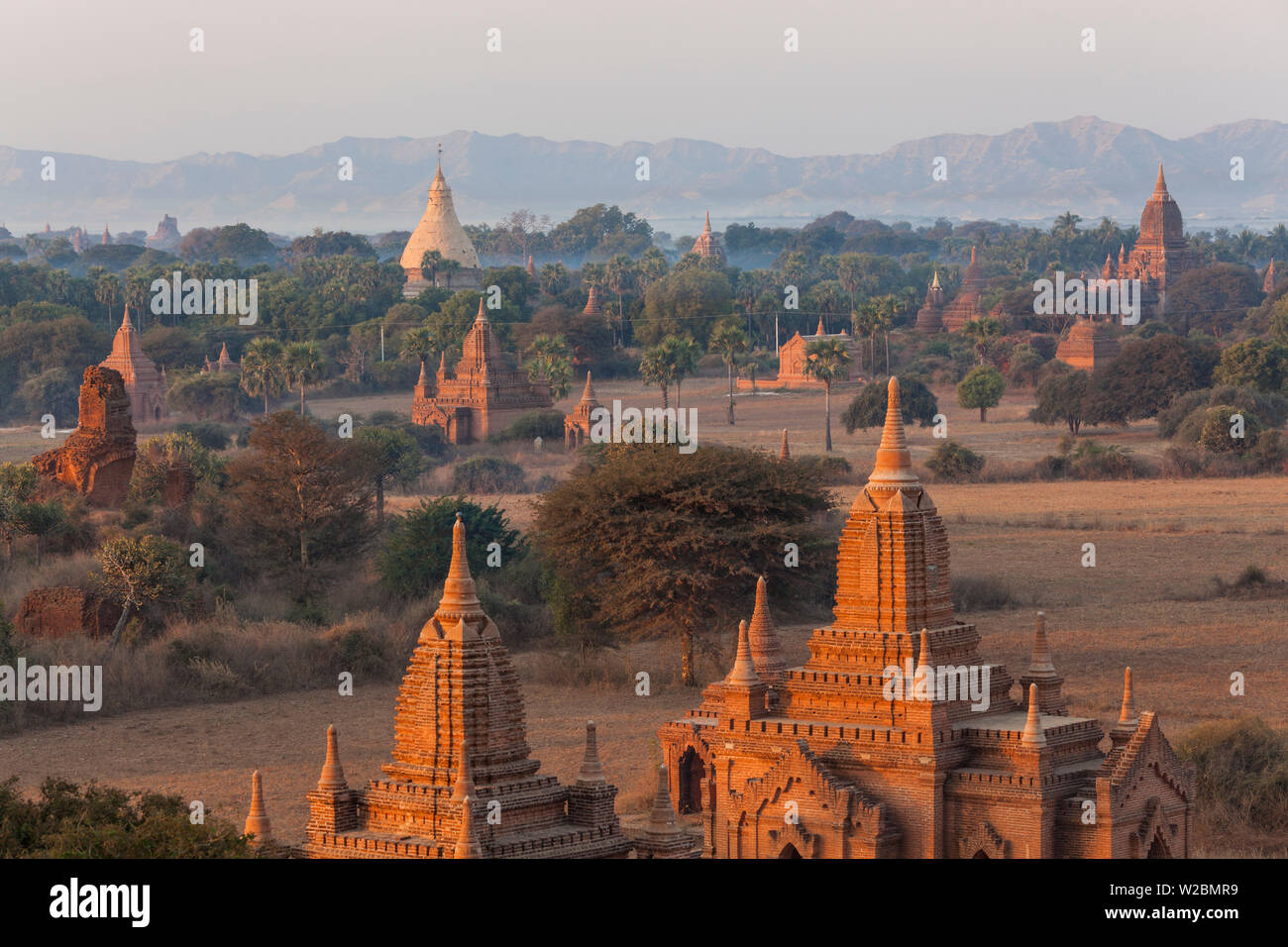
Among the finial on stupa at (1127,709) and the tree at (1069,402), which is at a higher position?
the tree at (1069,402)

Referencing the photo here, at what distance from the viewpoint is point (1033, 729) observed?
27391mm

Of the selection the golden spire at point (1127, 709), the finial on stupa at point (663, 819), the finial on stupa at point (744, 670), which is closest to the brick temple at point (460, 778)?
the finial on stupa at point (663, 819)

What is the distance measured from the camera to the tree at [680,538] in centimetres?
4559

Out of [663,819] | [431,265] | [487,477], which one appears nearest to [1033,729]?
[663,819]

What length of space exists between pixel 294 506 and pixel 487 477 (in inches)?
936

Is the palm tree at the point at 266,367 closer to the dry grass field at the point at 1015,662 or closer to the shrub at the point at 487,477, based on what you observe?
the shrub at the point at 487,477

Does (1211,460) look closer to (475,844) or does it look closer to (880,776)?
(880,776)

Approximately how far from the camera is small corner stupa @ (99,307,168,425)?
310ft

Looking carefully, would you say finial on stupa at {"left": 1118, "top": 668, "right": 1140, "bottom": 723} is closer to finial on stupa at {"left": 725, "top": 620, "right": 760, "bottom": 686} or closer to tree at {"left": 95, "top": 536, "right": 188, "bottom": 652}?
finial on stupa at {"left": 725, "top": 620, "right": 760, "bottom": 686}

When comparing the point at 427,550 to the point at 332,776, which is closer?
the point at 332,776

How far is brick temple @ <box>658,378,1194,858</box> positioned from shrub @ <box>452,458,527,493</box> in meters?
47.7

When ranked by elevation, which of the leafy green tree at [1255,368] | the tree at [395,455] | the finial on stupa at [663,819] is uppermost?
the leafy green tree at [1255,368]

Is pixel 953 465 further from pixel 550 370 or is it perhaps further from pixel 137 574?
pixel 137 574

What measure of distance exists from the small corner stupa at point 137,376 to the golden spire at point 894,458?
6773 centimetres
